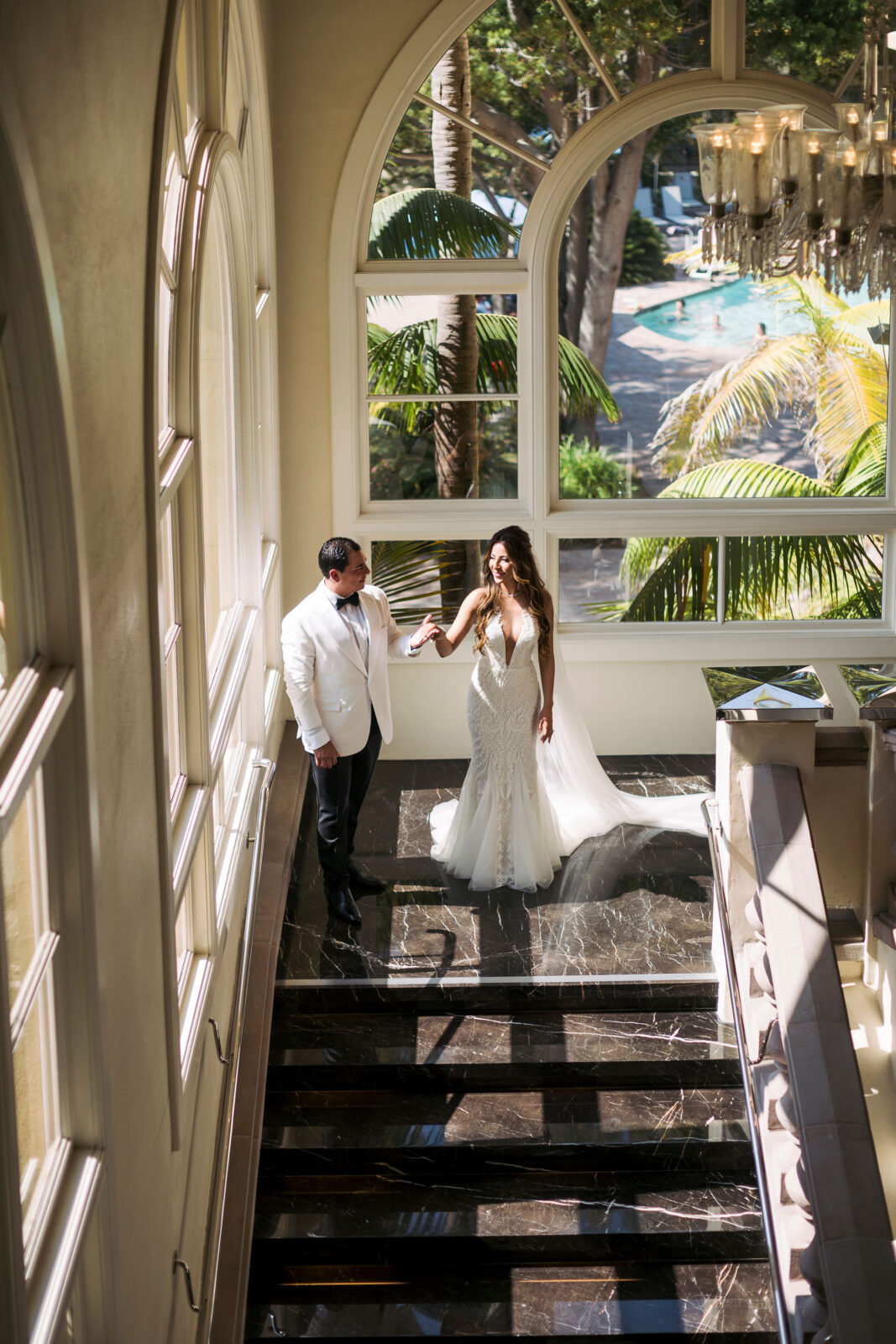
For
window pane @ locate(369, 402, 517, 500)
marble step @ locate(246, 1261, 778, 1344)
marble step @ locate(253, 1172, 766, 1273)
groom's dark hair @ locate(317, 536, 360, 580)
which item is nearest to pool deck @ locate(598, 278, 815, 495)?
window pane @ locate(369, 402, 517, 500)

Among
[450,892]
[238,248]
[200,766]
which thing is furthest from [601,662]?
[200,766]

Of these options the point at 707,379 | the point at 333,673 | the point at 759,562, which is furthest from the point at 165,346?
the point at 759,562

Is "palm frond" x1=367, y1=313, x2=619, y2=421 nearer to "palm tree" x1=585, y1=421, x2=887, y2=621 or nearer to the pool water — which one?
the pool water

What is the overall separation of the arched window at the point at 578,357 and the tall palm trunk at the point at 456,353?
1 centimetres

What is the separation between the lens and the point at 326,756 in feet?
17.2

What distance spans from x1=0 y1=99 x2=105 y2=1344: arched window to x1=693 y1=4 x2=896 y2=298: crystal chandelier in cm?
350

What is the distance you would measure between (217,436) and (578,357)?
107 inches

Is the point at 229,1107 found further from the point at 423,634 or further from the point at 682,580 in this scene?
the point at 682,580

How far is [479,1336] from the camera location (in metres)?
4.00

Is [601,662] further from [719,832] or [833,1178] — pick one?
[833,1178]

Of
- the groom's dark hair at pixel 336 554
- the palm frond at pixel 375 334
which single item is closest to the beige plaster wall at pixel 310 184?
the palm frond at pixel 375 334

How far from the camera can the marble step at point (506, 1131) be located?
4.50m

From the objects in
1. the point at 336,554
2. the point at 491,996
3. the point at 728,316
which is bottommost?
the point at 491,996

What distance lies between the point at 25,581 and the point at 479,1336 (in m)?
3.01
